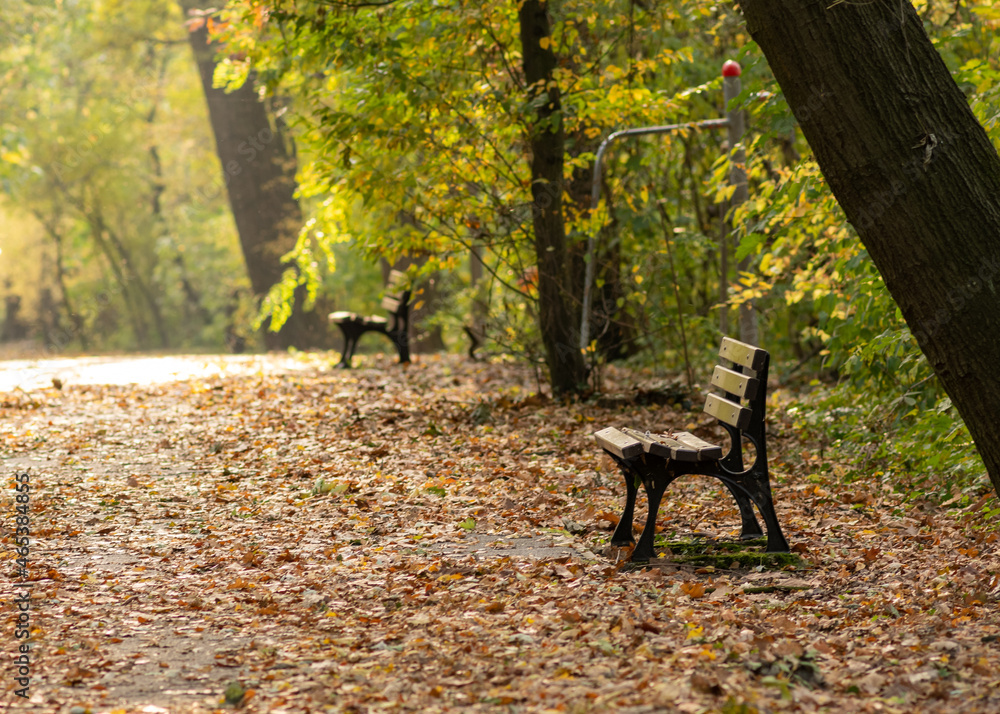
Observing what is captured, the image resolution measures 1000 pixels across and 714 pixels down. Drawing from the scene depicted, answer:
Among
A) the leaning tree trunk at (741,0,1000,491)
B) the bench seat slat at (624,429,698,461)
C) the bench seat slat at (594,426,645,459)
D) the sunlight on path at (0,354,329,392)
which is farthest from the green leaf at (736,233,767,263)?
the sunlight on path at (0,354,329,392)

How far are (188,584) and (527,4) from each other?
19.7 ft

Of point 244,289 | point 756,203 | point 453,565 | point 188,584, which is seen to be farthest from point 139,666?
point 244,289

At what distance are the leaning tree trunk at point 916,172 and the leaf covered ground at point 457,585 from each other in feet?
3.30

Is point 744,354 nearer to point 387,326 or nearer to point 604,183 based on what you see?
point 604,183

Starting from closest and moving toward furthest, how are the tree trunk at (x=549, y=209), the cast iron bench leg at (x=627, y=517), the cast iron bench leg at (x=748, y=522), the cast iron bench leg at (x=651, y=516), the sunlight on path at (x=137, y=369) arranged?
1. the cast iron bench leg at (x=651, y=516)
2. the cast iron bench leg at (x=627, y=517)
3. the cast iron bench leg at (x=748, y=522)
4. the tree trunk at (x=549, y=209)
5. the sunlight on path at (x=137, y=369)

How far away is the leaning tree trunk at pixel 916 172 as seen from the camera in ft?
12.4

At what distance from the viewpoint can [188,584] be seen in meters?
4.61

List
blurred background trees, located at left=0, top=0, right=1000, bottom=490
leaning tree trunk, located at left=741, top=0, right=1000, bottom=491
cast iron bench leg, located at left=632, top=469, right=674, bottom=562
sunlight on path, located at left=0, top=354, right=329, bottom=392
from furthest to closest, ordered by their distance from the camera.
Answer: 1. sunlight on path, located at left=0, top=354, right=329, bottom=392
2. blurred background trees, located at left=0, top=0, right=1000, bottom=490
3. cast iron bench leg, located at left=632, top=469, right=674, bottom=562
4. leaning tree trunk, located at left=741, top=0, right=1000, bottom=491

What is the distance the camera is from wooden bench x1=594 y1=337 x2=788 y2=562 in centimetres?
466

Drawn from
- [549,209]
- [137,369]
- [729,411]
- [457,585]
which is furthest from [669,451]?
[137,369]

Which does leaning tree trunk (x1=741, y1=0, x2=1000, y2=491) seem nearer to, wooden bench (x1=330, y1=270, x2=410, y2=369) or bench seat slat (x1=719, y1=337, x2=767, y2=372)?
bench seat slat (x1=719, y1=337, x2=767, y2=372)

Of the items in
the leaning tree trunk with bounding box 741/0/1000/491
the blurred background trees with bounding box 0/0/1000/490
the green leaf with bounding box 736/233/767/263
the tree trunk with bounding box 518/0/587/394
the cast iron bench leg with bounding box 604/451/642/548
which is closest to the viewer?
the leaning tree trunk with bounding box 741/0/1000/491

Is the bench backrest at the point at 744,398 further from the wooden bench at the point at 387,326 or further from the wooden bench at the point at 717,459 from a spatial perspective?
the wooden bench at the point at 387,326

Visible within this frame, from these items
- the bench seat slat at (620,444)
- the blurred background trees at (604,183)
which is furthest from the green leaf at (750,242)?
the bench seat slat at (620,444)
